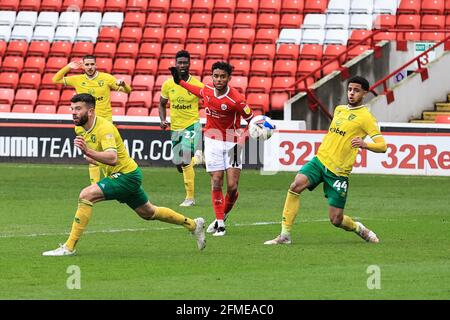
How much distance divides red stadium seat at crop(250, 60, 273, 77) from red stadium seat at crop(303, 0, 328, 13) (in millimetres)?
2012

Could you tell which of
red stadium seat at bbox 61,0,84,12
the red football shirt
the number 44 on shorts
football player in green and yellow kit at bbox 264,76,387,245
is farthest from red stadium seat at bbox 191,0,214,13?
the number 44 on shorts

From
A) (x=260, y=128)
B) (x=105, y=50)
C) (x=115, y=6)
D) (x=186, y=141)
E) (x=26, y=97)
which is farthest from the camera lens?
(x=115, y=6)

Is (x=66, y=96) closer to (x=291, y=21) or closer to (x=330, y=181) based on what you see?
(x=291, y=21)

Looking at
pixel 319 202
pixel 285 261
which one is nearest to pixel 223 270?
pixel 285 261

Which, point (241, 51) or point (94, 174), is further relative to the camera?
point (241, 51)

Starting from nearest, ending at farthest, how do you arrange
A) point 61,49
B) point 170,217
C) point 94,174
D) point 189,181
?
point 170,217, point 94,174, point 189,181, point 61,49

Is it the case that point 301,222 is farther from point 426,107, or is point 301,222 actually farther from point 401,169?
point 426,107

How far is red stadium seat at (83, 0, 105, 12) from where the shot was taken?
35031 millimetres

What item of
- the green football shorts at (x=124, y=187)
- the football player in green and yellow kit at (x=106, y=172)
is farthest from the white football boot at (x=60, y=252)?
the green football shorts at (x=124, y=187)

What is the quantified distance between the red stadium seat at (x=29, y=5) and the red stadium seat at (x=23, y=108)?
3.99 m

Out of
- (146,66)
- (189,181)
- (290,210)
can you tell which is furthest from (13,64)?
(290,210)

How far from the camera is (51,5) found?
35.3 meters

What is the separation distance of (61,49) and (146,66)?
2634mm

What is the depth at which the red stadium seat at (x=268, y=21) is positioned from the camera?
3300 cm
